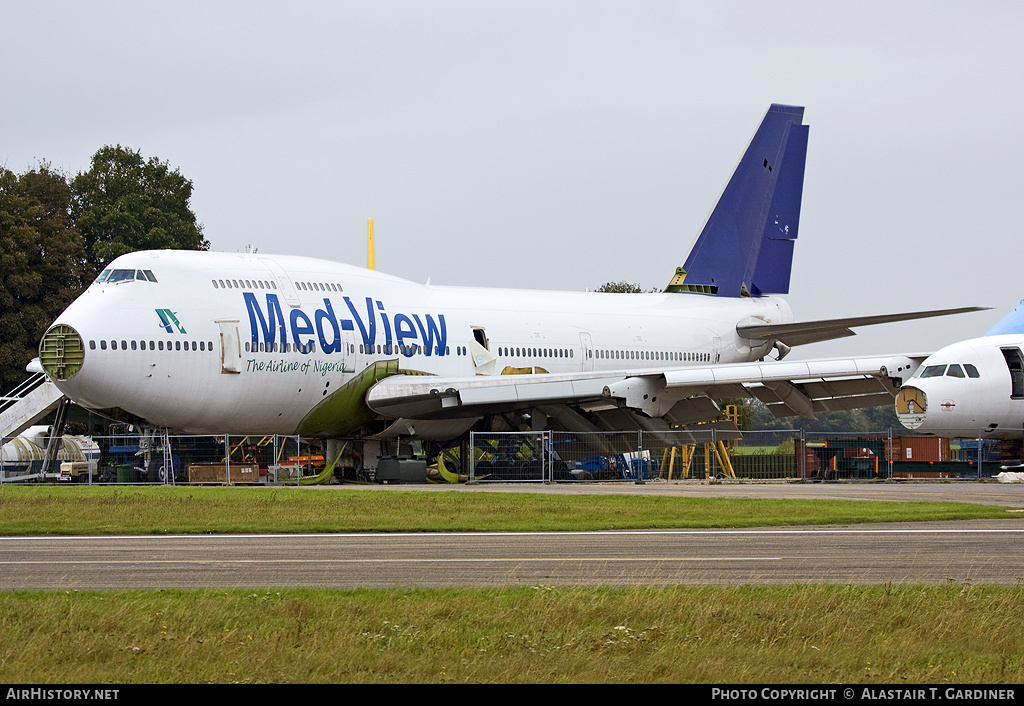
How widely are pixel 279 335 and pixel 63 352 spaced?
17.6 feet

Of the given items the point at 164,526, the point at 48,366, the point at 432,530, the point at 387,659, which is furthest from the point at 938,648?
the point at 48,366

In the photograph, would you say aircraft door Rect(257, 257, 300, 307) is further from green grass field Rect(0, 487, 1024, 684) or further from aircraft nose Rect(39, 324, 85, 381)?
green grass field Rect(0, 487, 1024, 684)

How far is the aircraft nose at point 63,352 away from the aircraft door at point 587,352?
15.8 metres

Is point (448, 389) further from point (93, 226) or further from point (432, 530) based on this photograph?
point (93, 226)

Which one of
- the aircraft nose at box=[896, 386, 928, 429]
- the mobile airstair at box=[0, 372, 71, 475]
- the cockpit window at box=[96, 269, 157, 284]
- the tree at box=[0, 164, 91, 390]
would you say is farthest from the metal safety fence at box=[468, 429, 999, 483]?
the tree at box=[0, 164, 91, 390]

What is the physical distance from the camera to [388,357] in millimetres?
35812

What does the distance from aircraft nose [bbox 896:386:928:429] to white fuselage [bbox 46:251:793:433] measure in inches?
393

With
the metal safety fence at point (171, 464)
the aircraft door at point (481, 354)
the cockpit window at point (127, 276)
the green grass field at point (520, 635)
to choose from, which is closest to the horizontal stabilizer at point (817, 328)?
the aircraft door at point (481, 354)

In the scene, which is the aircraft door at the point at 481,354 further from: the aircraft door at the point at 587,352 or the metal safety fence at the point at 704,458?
the aircraft door at the point at 587,352

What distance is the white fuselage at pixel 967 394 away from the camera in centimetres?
3378

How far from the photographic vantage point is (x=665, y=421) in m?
38.1

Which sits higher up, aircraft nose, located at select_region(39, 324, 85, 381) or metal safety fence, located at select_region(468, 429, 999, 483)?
aircraft nose, located at select_region(39, 324, 85, 381)

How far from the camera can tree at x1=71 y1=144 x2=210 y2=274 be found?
64.3 meters

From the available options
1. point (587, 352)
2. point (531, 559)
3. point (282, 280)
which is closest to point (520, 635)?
point (531, 559)
